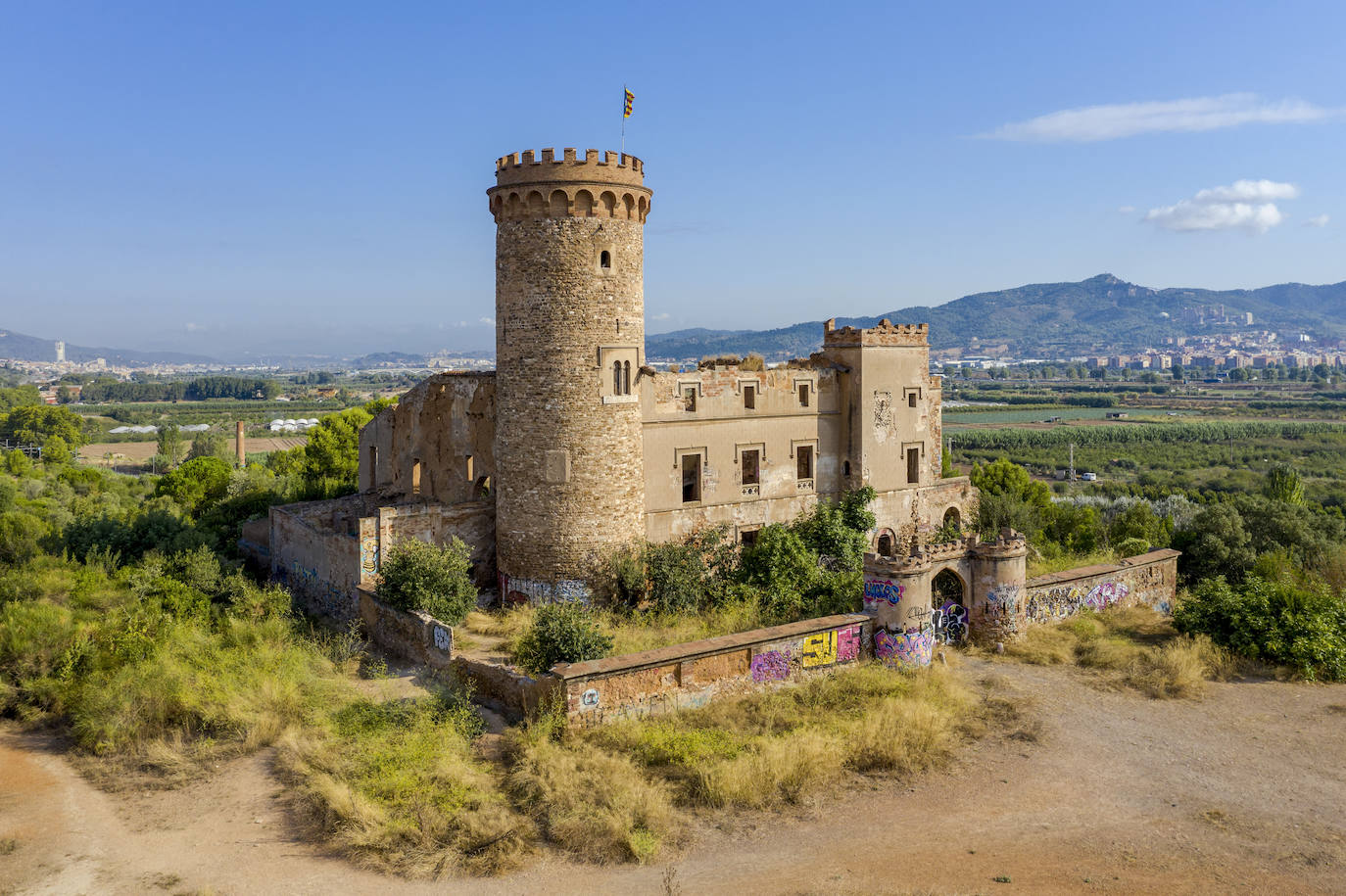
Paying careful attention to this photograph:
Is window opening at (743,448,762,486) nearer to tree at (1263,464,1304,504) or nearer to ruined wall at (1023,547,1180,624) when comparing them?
ruined wall at (1023,547,1180,624)

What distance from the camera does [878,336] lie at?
87.0ft

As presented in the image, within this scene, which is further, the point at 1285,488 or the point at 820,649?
the point at 1285,488

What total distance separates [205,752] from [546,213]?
42.8 ft

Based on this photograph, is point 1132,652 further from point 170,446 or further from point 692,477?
point 170,446

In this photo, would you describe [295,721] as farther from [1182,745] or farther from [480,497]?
[1182,745]

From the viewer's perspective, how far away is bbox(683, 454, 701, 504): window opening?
78.5 feet

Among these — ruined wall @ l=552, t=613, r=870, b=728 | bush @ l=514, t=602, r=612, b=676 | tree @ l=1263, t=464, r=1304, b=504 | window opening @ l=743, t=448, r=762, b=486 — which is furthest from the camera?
tree @ l=1263, t=464, r=1304, b=504

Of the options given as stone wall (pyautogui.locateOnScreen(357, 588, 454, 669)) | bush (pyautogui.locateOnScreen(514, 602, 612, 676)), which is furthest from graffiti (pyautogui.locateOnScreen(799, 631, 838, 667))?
stone wall (pyautogui.locateOnScreen(357, 588, 454, 669))

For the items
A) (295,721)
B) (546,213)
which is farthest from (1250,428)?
A: (295,721)

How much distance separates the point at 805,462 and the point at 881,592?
7.99 m

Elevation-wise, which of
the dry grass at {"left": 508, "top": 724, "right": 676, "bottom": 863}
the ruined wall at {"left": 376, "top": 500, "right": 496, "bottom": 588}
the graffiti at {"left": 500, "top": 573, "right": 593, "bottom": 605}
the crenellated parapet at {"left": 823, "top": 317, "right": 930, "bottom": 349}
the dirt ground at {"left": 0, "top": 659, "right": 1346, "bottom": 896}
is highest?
the crenellated parapet at {"left": 823, "top": 317, "right": 930, "bottom": 349}

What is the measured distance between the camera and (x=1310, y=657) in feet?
60.5

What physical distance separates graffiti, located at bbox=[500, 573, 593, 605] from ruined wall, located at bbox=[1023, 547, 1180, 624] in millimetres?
10041

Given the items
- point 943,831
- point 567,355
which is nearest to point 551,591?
point 567,355
